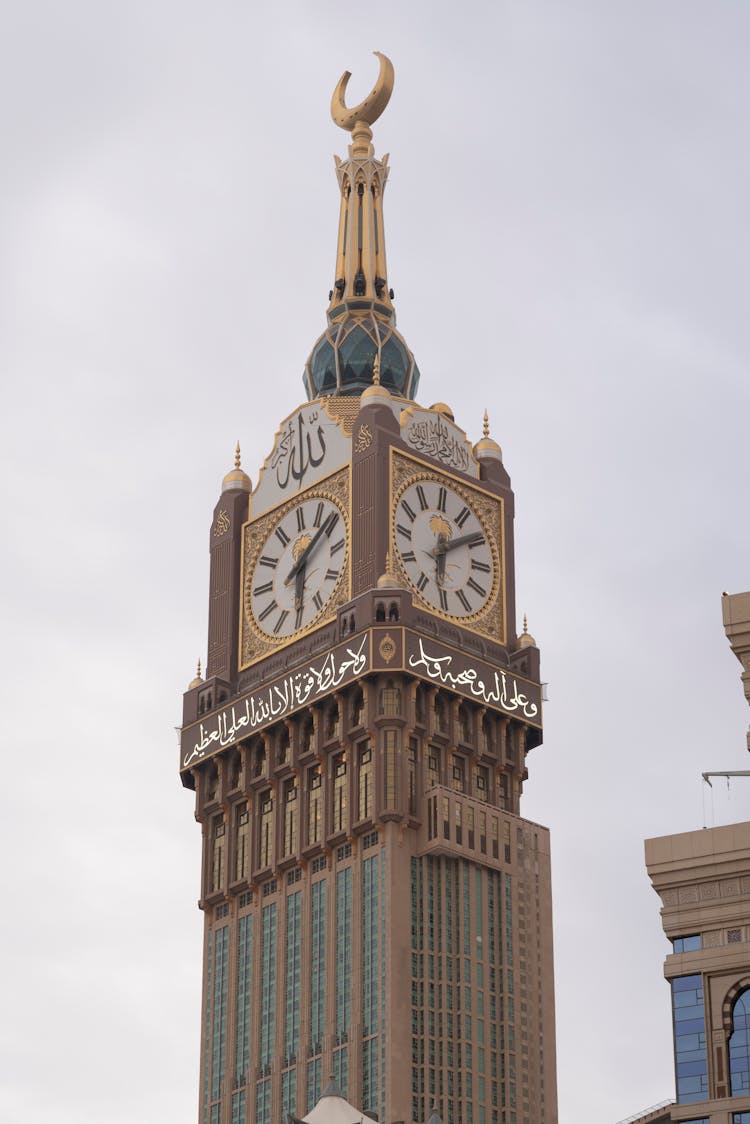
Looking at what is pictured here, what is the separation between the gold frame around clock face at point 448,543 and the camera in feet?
543

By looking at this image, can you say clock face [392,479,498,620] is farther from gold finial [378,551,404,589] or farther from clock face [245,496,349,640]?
clock face [245,496,349,640]

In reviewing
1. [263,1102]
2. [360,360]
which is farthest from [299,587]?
[263,1102]

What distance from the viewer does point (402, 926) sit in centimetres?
15325

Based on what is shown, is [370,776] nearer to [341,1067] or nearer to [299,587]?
[299,587]

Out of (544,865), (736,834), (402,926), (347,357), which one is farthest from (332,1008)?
(736,834)

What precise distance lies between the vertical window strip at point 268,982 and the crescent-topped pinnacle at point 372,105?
56.1 meters

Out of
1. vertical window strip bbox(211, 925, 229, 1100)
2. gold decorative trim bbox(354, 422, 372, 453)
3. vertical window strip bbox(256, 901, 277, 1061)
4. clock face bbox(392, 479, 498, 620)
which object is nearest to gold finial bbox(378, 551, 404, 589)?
clock face bbox(392, 479, 498, 620)

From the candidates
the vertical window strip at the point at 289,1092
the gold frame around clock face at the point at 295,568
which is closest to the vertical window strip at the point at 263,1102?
the vertical window strip at the point at 289,1092

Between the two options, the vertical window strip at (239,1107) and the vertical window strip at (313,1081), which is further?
the vertical window strip at (239,1107)

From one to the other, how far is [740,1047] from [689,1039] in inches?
75.8

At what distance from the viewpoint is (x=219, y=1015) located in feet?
536

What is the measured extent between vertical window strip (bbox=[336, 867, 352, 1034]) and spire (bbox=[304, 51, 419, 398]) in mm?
34984

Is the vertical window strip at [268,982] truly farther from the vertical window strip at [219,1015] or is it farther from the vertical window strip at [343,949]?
the vertical window strip at [343,949]

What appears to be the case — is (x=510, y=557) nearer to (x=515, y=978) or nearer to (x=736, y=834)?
(x=515, y=978)
